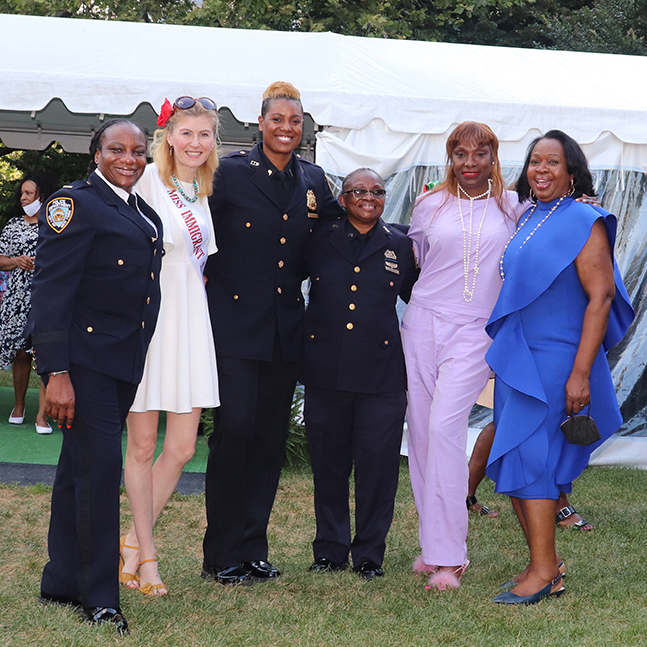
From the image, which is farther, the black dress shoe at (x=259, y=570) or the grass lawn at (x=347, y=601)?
the black dress shoe at (x=259, y=570)

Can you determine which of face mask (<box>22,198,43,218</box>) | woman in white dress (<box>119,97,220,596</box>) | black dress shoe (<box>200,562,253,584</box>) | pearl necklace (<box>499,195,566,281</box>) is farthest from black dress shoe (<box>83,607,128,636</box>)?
face mask (<box>22,198,43,218</box>)

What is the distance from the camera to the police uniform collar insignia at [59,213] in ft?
10.5

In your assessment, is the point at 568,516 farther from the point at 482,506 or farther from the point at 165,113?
the point at 165,113

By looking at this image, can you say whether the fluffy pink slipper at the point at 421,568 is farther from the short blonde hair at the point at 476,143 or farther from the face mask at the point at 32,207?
the face mask at the point at 32,207

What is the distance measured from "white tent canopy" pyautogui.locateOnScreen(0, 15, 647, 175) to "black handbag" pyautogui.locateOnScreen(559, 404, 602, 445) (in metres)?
3.26

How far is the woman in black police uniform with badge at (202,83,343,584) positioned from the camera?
3.95 m

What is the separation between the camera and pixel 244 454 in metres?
4.04

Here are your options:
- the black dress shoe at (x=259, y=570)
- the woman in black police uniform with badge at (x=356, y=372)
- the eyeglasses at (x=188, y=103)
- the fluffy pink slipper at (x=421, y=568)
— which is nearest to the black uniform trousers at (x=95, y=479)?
the black dress shoe at (x=259, y=570)

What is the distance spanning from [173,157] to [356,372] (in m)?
1.26

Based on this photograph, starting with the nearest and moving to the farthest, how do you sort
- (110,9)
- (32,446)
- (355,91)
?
(355,91) < (32,446) < (110,9)

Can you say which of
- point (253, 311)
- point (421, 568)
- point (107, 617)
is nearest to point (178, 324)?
point (253, 311)

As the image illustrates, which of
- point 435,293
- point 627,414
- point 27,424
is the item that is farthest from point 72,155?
point 435,293

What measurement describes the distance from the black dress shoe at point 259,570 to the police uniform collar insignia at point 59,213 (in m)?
1.85

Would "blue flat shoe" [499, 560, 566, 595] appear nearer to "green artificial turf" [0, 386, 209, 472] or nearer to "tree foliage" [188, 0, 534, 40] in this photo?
"green artificial turf" [0, 386, 209, 472]
